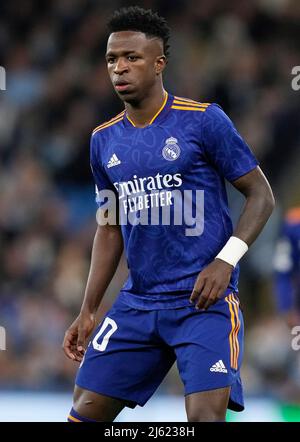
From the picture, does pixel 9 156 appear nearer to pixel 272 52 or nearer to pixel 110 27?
pixel 272 52

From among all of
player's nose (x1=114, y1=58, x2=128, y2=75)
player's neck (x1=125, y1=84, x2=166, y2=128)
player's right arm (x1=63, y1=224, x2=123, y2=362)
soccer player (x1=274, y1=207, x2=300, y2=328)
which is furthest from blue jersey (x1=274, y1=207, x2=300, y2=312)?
player's nose (x1=114, y1=58, x2=128, y2=75)

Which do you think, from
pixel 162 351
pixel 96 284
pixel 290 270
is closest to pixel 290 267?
pixel 290 270

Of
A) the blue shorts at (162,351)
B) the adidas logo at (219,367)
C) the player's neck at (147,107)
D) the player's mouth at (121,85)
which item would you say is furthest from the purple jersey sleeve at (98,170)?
the adidas logo at (219,367)

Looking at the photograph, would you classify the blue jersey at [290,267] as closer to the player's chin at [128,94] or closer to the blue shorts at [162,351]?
the blue shorts at [162,351]

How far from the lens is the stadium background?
31.3ft

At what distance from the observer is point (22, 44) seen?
12.6 m

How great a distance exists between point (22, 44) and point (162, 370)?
326 inches

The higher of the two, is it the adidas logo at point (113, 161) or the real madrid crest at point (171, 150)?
the real madrid crest at point (171, 150)

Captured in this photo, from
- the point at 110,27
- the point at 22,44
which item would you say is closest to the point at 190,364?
the point at 110,27

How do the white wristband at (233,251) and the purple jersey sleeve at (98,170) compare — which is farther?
the purple jersey sleeve at (98,170)

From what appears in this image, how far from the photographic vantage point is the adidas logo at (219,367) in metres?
4.62

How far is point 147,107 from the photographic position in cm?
496

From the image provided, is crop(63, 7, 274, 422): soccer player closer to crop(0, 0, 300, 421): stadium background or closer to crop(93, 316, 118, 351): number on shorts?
crop(93, 316, 118, 351): number on shorts

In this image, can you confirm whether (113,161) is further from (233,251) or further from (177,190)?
(233,251)
